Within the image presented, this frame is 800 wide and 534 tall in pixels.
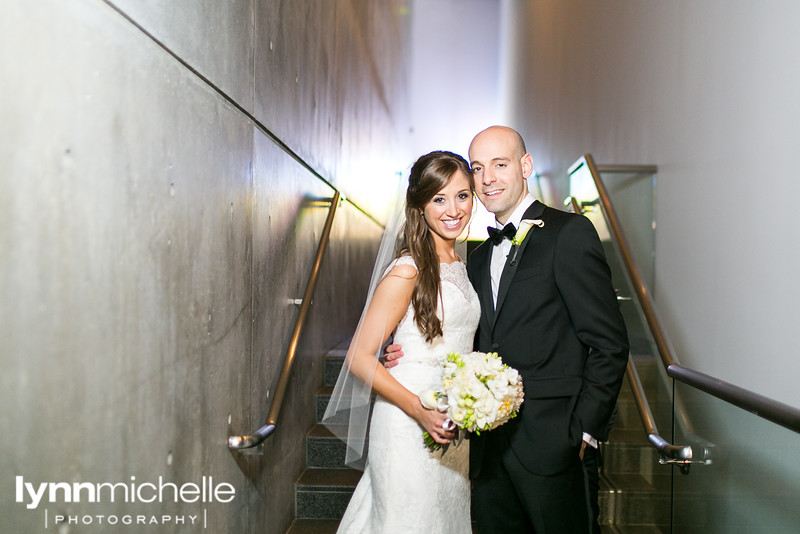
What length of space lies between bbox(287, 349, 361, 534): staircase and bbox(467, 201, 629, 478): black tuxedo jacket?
4.63 feet

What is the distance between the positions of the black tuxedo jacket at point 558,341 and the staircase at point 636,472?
0.68 metres

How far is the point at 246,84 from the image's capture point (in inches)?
101

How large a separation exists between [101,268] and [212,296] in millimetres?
725

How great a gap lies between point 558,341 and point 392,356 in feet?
1.86

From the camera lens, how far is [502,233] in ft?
7.54

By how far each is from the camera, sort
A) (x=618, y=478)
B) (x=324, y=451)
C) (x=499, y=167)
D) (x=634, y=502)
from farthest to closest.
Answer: (x=324, y=451) < (x=618, y=478) < (x=634, y=502) < (x=499, y=167)

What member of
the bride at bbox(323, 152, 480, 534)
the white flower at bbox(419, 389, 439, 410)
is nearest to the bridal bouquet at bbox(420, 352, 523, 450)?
the white flower at bbox(419, 389, 439, 410)

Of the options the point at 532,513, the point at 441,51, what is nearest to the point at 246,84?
the point at 532,513

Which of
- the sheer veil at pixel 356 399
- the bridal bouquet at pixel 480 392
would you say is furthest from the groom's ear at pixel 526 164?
the bridal bouquet at pixel 480 392

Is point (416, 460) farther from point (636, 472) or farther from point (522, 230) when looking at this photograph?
point (636, 472)

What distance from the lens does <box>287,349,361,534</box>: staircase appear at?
11.0ft

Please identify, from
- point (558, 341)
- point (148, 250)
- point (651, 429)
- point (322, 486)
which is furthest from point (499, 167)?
point (322, 486)

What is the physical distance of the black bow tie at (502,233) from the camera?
2.26 metres

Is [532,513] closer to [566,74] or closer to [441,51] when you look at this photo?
[566,74]
